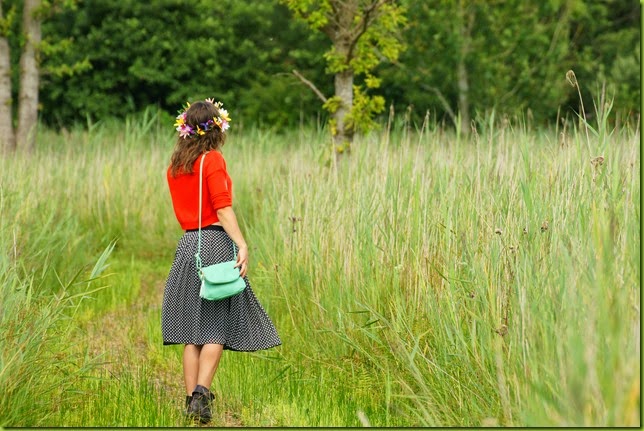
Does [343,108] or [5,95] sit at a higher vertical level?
[343,108]

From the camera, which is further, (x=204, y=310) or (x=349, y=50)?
(x=349, y=50)

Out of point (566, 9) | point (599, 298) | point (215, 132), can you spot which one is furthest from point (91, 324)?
point (566, 9)

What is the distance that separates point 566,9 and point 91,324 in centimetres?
1553

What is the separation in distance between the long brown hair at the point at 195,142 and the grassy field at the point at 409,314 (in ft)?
2.43

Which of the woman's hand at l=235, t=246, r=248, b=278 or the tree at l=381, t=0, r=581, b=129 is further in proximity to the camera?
the tree at l=381, t=0, r=581, b=129

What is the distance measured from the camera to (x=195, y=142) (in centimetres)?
524

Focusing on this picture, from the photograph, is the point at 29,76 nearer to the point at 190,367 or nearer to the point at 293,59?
the point at 293,59

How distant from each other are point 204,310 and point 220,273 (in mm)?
281

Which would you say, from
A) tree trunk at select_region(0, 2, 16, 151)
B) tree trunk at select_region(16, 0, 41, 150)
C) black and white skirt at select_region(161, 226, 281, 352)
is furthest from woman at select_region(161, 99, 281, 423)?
tree trunk at select_region(0, 2, 16, 151)

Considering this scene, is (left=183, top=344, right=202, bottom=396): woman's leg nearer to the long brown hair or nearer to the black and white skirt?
the black and white skirt

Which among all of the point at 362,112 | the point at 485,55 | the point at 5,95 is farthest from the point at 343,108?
the point at 485,55

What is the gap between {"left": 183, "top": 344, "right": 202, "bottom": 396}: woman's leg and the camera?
5.13 metres

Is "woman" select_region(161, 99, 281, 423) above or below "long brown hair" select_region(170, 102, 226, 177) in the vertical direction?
below

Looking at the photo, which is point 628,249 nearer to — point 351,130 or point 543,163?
point 543,163
